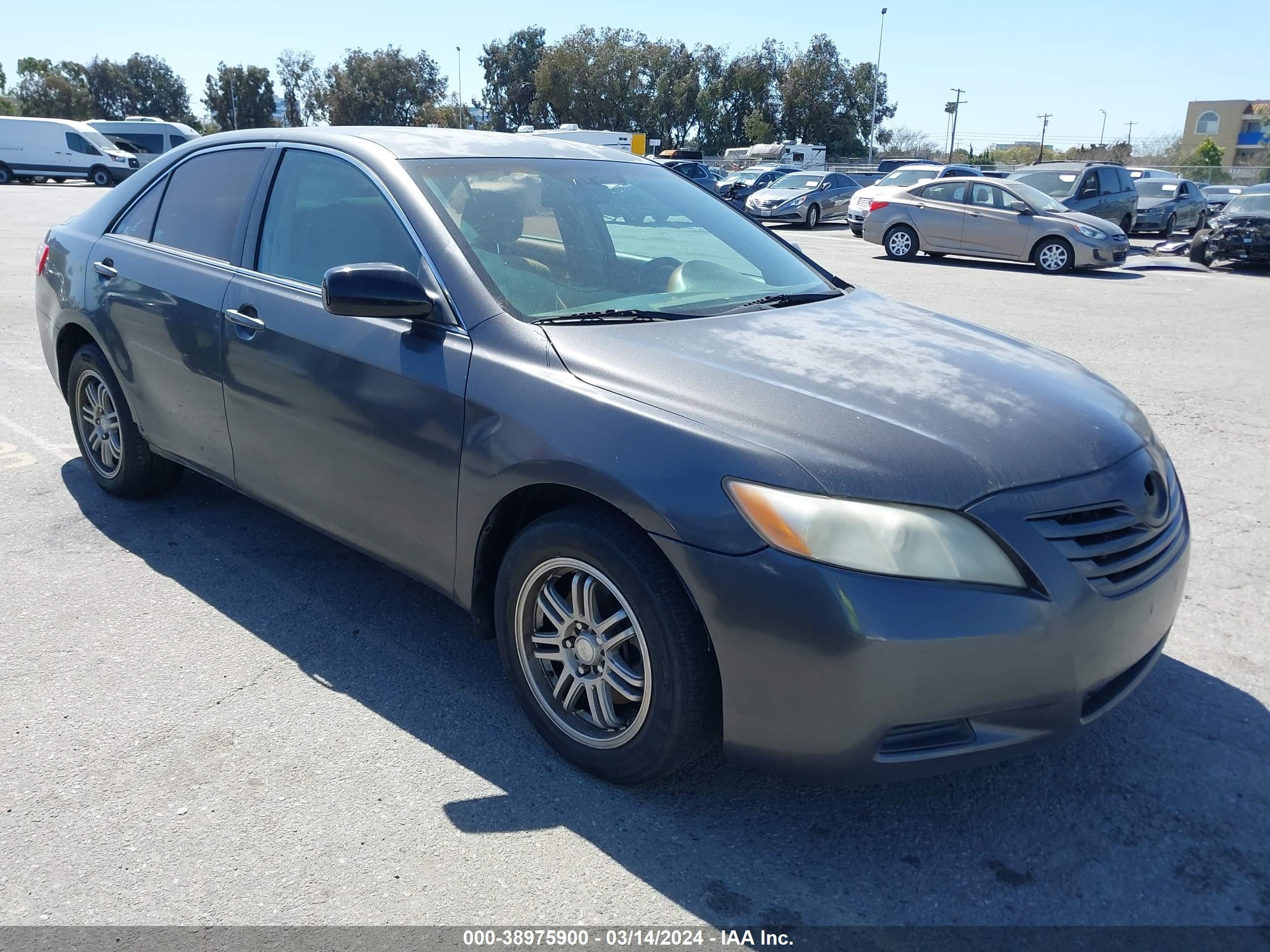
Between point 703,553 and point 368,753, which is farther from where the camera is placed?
point 368,753

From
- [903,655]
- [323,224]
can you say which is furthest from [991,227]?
[903,655]

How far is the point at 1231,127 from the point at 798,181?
10479cm

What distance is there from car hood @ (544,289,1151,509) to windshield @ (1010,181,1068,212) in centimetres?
1531

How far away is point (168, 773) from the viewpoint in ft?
9.27

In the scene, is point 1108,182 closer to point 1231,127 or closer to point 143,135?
point 143,135

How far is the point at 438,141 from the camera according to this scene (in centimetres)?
368

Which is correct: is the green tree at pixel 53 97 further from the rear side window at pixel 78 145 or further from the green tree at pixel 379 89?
the rear side window at pixel 78 145

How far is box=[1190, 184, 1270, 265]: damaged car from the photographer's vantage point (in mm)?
17141

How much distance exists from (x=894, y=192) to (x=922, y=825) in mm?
17682

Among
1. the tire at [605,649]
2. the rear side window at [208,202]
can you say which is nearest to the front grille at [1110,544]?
the tire at [605,649]

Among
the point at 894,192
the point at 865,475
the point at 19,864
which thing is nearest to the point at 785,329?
the point at 865,475

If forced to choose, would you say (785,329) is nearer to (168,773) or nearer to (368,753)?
(368,753)

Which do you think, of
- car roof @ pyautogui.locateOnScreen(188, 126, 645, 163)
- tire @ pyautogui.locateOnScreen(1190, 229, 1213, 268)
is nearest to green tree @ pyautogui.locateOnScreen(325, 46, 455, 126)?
tire @ pyautogui.locateOnScreen(1190, 229, 1213, 268)

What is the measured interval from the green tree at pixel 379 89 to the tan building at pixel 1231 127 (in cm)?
7592
